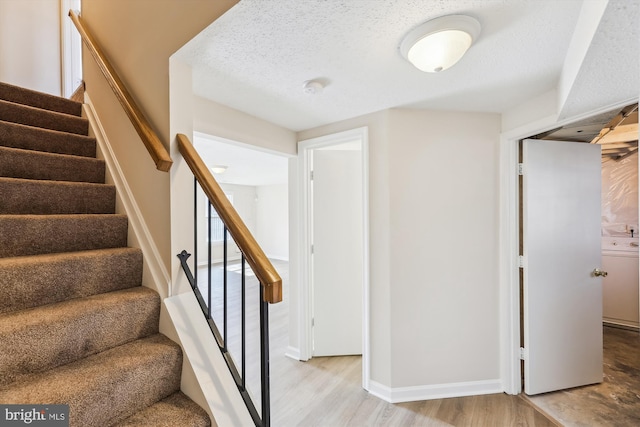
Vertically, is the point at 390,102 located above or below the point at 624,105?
above

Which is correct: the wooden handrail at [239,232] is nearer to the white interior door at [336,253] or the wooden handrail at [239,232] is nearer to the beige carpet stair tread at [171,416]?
the beige carpet stair tread at [171,416]

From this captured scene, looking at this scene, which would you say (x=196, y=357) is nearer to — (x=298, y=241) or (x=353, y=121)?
(x=298, y=241)

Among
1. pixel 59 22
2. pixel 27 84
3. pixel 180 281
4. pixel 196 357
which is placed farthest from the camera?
pixel 59 22

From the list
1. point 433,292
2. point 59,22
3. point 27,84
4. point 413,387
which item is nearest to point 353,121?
point 433,292

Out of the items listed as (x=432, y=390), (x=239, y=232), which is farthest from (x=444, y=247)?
(x=239, y=232)

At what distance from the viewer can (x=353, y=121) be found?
2.38m

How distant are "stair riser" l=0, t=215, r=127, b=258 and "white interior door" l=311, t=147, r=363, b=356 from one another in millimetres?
1620

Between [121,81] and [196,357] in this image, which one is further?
[121,81]

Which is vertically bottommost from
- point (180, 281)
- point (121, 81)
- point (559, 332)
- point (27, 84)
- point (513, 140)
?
point (559, 332)

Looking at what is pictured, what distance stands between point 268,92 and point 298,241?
4.57 feet

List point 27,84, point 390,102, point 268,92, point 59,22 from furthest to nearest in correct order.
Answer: point 59,22 < point 27,84 < point 390,102 < point 268,92

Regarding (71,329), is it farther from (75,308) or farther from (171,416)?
(171,416)

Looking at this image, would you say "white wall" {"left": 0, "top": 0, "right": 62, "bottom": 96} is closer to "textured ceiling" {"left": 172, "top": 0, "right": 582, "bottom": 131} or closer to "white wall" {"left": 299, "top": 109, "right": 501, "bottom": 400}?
"textured ceiling" {"left": 172, "top": 0, "right": 582, "bottom": 131}

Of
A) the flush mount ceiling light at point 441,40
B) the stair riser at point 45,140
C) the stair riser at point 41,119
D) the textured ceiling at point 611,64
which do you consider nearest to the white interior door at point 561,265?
the textured ceiling at point 611,64
